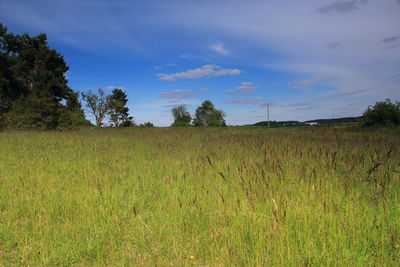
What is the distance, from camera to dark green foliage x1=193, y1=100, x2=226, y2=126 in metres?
105

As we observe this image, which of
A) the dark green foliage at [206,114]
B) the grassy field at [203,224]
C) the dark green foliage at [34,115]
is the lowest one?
the grassy field at [203,224]

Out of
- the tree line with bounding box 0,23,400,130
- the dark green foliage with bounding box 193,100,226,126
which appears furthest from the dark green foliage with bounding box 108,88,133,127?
the dark green foliage with bounding box 193,100,226,126

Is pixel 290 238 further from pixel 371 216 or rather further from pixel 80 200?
pixel 80 200

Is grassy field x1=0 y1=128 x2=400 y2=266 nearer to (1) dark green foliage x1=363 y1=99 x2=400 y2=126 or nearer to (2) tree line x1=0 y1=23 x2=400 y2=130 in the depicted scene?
(2) tree line x1=0 y1=23 x2=400 y2=130

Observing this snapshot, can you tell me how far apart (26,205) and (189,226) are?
2.38 metres

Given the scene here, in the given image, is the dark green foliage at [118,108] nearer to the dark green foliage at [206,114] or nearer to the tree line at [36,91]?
the tree line at [36,91]

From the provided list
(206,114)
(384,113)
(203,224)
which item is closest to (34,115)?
(203,224)

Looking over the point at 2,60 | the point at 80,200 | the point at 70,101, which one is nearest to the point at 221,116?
the point at 70,101

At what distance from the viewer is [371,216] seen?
2.36m

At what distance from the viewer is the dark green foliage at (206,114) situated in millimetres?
104544

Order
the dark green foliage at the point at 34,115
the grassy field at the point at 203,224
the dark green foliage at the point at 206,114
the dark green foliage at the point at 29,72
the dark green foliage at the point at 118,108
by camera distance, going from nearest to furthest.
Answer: the grassy field at the point at 203,224, the dark green foliage at the point at 34,115, the dark green foliage at the point at 29,72, the dark green foliage at the point at 118,108, the dark green foliage at the point at 206,114

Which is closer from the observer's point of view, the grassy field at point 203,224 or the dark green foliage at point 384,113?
the grassy field at point 203,224

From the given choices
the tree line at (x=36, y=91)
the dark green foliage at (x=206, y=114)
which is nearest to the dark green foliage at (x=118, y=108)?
the tree line at (x=36, y=91)

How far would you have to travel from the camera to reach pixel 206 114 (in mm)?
110562
